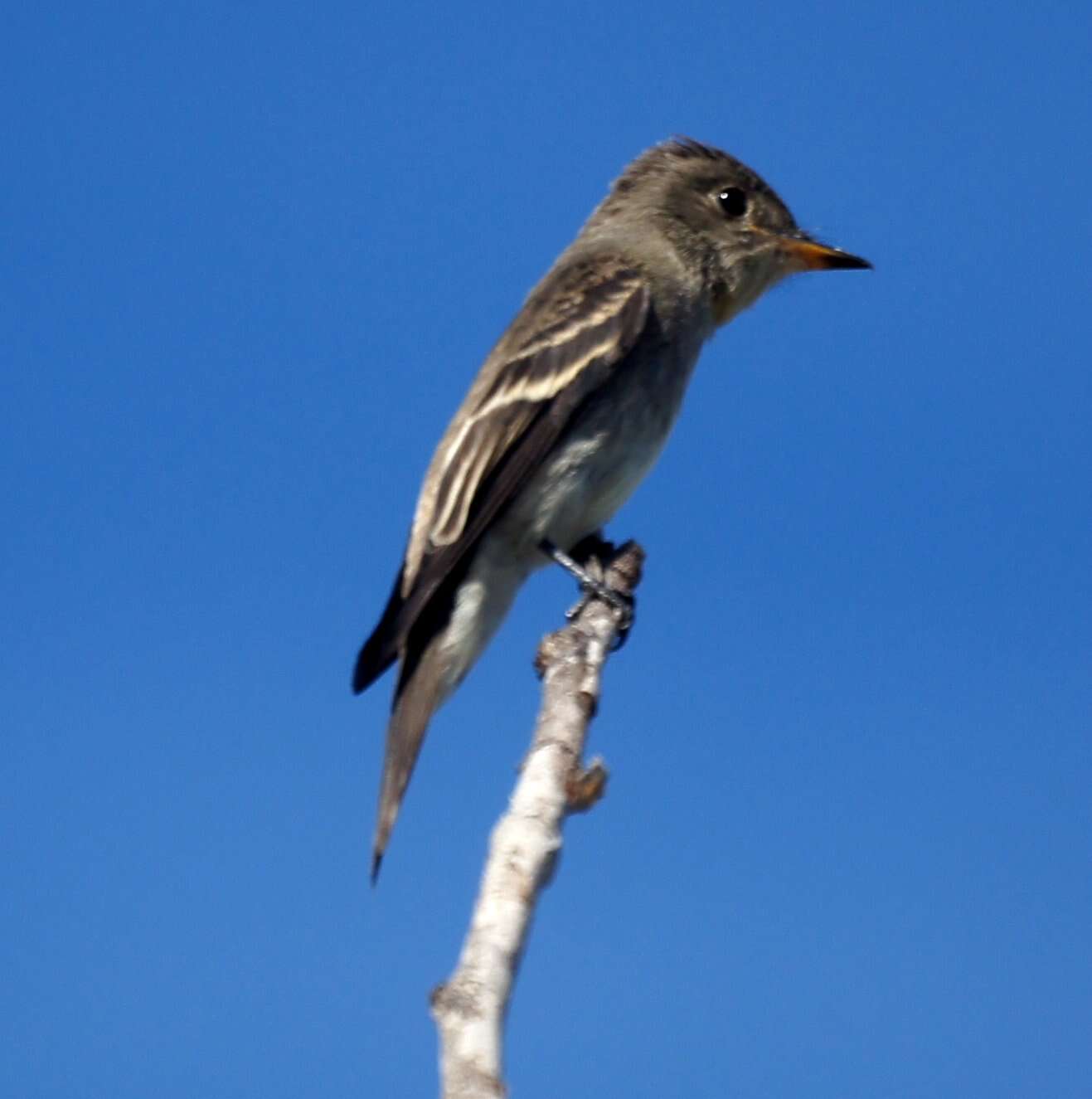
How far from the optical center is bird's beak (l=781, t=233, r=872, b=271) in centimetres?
978

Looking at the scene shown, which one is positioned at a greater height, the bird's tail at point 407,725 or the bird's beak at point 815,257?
the bird's beak at point 815,257

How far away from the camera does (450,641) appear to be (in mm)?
7949

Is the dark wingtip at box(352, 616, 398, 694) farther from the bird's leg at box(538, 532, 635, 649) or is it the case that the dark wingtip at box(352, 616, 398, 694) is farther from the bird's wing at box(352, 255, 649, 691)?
the bird's leg at box(538, 532, 635, 649)

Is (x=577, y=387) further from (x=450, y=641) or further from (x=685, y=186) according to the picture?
(x=685, y=186)

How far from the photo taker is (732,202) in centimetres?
988

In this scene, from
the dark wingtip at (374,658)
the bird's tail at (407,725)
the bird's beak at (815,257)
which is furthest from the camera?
the bird's beak at (815,257)

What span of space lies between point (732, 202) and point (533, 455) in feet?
8.16

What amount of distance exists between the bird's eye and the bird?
0.58 m

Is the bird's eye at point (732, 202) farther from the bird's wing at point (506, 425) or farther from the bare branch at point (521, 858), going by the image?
the bare branch at point (521, 858)

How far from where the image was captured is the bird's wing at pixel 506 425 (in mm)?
7836

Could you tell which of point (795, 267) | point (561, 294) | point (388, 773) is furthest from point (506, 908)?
point (795, 267)

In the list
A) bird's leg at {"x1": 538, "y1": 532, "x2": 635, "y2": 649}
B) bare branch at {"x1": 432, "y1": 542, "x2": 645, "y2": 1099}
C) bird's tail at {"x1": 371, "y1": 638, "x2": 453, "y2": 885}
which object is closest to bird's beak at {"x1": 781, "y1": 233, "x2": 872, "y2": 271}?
bird's leg at {"x1": 538, "y1": 532, "x2": 635, "y2": 649}

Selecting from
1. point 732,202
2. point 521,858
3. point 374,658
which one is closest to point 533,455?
point 374,658

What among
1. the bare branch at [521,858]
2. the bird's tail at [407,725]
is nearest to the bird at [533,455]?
the bird's tail at [407,725]
